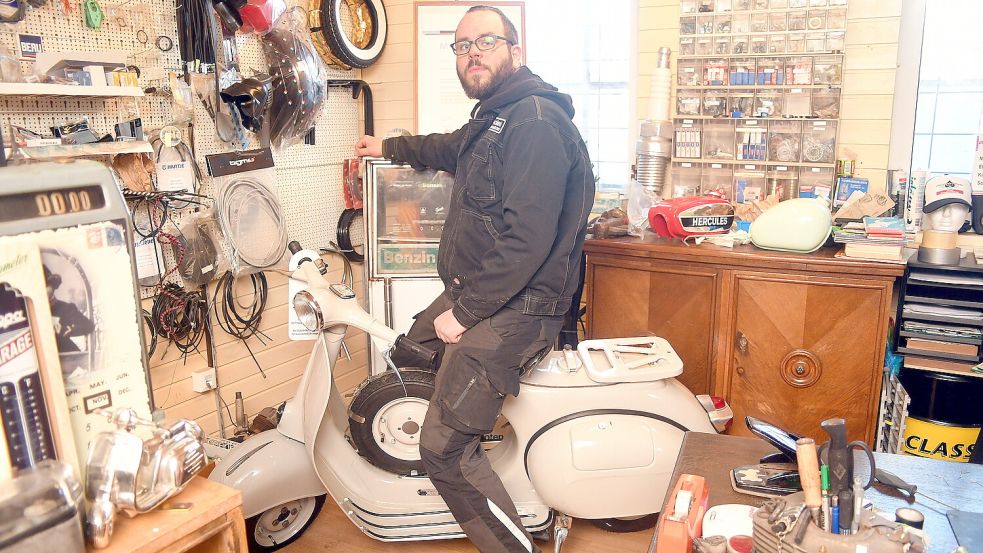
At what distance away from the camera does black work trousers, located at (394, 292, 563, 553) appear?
2121 millimetres

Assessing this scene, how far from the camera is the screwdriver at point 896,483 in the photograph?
45.0 inches

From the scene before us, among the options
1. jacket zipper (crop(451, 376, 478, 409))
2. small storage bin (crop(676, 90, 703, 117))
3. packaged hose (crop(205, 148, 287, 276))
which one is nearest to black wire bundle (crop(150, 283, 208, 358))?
packaged hose (crop(205, 148, 287, 276))

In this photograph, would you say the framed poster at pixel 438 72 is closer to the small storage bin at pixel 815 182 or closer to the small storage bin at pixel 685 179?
the small storage bin at pixel 685 179

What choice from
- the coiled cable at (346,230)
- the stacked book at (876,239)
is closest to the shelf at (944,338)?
the stacked book at (876,239)

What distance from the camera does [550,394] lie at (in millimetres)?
2264

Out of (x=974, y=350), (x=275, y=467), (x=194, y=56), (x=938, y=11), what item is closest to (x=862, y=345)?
(x=974, y=350)

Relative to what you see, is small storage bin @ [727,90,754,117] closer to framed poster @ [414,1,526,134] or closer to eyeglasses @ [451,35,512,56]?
framed poster @ [414,1,526,134]

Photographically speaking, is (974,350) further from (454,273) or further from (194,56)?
(194,56)

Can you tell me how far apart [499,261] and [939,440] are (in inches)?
71.2

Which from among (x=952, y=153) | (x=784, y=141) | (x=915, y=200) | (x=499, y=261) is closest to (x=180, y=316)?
(x=499, y=261)

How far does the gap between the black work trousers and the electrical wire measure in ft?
4.07

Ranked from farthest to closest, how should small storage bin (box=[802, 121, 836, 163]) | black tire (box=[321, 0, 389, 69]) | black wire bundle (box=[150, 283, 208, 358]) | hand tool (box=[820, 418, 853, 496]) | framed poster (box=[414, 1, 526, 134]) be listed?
framed poster (box=[414, 1, 526, 134]) < black tire (box=[321, 0, 389, 69]) < small storage bin (box=[802, 121, 836, 163]) < black wire bundle (box=[150, 283, 208, 358]) < hand tool (box=[820, 418, 853, 496])

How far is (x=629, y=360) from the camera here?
235 centimetres

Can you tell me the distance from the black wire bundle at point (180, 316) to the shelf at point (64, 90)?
0.76 m
